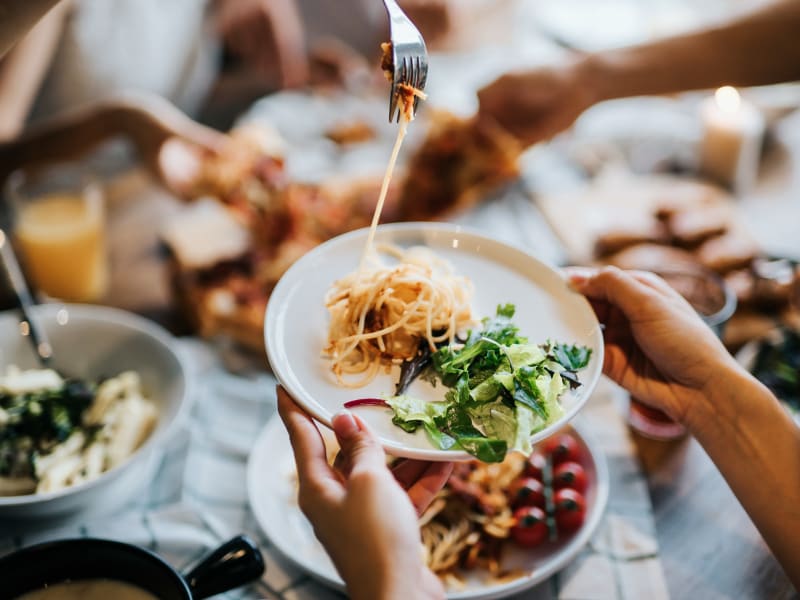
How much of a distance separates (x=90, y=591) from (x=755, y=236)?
252 centimetres

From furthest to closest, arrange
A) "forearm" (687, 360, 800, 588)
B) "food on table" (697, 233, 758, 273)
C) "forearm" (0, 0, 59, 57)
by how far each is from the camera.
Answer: "food on table" (697, 233, 758, 273), "forearm" (687, 360, 800, 588), "forearm" (0, 0, 59, 57)

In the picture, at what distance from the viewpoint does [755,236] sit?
2617 mm

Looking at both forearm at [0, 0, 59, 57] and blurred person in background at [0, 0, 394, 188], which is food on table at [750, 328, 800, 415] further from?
blurred person in background at [0, 0, 394, 188]

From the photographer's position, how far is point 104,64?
137 inches

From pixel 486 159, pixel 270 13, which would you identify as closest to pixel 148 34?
pixel 270 13

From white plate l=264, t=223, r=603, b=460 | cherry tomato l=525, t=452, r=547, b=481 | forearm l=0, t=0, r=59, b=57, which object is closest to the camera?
forearm l=0, t=0, r=59, b=57

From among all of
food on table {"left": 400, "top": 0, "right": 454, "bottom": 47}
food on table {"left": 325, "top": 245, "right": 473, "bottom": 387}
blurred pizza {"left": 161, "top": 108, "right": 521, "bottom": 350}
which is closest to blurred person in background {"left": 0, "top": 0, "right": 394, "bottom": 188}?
blurred pizza {"left": 161, "top": 108, "right": 521, "bottom": 350}

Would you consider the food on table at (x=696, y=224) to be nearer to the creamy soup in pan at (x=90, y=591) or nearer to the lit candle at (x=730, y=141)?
the lit candle at (x=730, y=141)

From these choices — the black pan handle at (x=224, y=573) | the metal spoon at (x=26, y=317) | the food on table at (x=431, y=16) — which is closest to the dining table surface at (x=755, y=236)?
the metal spoon at (x=26, y=317)

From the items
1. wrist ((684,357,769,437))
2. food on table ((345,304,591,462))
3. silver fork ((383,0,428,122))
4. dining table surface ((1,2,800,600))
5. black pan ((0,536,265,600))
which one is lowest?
dining table surface ((1,2,800,600))

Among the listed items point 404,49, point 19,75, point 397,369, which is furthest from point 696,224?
point 19,75

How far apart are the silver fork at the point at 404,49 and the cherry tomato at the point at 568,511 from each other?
3.04 feet

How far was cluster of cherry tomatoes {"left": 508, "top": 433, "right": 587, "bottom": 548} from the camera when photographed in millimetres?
1454

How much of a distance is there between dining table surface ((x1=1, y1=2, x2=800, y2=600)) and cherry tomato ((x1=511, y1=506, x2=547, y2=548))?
28 cm
